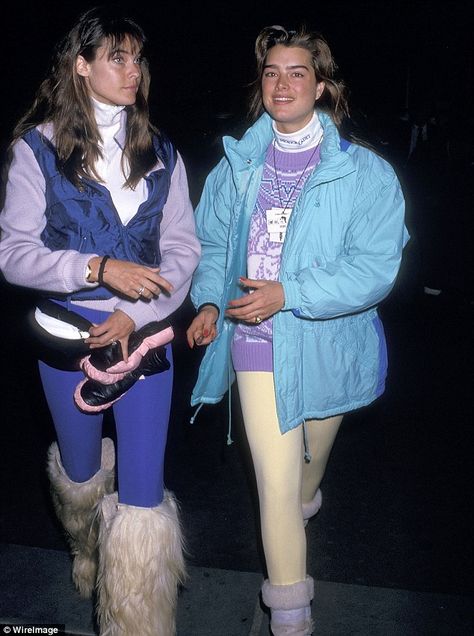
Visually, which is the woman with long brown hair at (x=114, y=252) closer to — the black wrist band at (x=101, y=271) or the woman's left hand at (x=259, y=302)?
the black wrist band at (x=101, y=271)

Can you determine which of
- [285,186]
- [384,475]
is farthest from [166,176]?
[384,475]

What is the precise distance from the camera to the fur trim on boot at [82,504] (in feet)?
9.65

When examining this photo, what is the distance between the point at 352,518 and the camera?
389 cm

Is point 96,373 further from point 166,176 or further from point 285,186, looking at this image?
point 285,186

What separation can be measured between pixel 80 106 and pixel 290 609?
6.22 feet

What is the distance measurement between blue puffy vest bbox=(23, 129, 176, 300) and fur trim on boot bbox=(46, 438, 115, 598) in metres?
0.78

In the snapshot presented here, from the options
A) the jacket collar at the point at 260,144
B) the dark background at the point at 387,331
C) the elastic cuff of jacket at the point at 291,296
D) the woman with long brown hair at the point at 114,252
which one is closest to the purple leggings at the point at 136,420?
the woman with long brown hair at the point at 114,252

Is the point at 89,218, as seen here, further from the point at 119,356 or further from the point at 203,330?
the point at 203,330

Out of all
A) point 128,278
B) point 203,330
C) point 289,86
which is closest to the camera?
point 128,278

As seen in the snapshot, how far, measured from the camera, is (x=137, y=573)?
2.60 metres

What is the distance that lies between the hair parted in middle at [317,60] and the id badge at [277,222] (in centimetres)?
41

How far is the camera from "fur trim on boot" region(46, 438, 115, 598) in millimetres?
2941

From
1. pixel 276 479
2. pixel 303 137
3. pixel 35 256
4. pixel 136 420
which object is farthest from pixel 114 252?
pixel 276 479

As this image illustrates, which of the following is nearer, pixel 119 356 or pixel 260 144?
pixel 119 356
